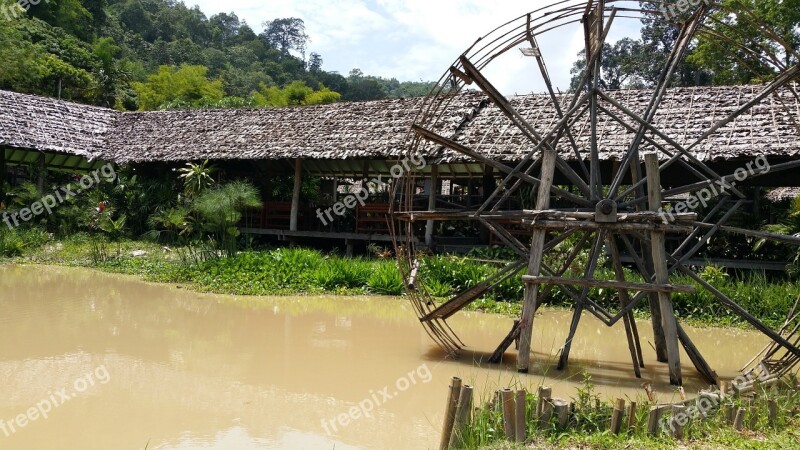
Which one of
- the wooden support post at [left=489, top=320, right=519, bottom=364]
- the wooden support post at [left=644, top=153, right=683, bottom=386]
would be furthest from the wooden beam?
the wooden support post at [left=489, top=320, right=519, bottom=364]

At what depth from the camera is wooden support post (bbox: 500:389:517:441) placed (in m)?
5.08

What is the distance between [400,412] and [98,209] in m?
16.4

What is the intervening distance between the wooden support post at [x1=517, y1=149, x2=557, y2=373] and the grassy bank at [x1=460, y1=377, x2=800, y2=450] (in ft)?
6.90

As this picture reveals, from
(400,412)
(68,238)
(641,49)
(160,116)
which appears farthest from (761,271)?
Answer: (641,49)

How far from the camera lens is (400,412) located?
6598 mm

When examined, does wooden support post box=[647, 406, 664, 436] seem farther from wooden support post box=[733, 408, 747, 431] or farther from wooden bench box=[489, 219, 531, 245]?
wooden bench box=[489, 219, 531, 245]

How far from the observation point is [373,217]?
18.0 m

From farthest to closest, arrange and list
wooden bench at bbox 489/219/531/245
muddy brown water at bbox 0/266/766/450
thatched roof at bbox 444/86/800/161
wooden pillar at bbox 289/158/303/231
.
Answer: wooden pillar at bbox 289/158/303/231, wooden bench at bbox 489/219/531/245, thatched roof at bbox 444/86/800/161, muddy brown water at bbox 0/266/766/450

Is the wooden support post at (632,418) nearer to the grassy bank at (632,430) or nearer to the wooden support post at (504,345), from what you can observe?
the grassy bank at (632,430)

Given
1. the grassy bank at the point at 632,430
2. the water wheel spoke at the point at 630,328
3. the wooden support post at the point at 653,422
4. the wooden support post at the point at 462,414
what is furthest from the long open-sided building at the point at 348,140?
the wooden support post at the point at 462,414

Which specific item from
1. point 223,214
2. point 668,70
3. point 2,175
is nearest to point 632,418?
point 668,70

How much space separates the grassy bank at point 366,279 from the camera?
466 inches

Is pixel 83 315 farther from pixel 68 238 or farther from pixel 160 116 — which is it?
pixel 160 116

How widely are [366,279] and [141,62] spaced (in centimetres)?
4119
